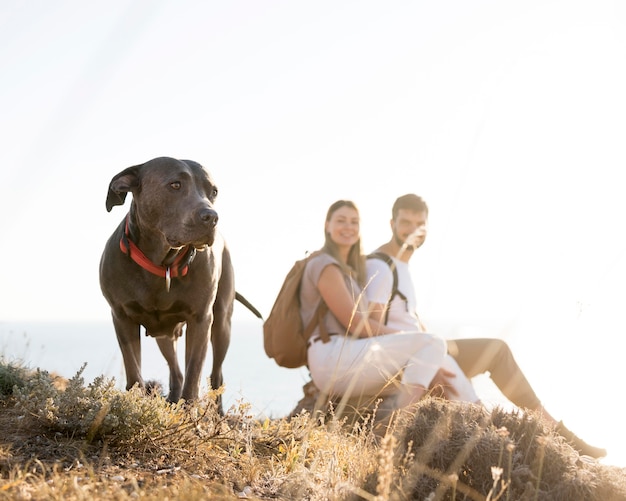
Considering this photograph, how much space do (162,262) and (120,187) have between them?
618 mm

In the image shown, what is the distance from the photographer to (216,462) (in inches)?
145

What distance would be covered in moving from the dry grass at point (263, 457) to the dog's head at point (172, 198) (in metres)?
1.23

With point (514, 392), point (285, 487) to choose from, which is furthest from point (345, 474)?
point (514, 392)

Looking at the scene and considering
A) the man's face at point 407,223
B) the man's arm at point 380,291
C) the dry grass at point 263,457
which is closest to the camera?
the dry grass at point 263,457

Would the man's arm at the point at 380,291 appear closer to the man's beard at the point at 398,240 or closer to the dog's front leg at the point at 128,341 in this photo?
the man's beard at the point at 398,240

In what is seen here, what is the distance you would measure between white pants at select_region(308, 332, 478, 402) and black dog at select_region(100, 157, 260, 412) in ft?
4.09

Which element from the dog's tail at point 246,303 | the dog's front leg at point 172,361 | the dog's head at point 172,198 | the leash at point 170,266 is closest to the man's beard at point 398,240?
the dog's tail at point 246,303

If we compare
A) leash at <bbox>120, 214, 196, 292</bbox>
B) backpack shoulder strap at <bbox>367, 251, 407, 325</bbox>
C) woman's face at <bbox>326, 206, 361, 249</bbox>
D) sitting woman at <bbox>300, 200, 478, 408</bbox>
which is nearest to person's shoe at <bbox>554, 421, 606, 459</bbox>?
sitting woman at <bbox>300, 200, 478, 408</bbox>

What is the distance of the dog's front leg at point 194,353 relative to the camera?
5133mm

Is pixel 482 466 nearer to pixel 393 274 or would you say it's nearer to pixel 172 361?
pixel 393 274

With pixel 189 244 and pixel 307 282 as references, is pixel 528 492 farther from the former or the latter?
pixel 307 282

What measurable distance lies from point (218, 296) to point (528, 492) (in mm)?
3563

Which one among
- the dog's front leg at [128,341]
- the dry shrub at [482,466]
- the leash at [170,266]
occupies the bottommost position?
the dog's front leg at [128,341]

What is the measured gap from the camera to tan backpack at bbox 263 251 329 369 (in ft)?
21.4
